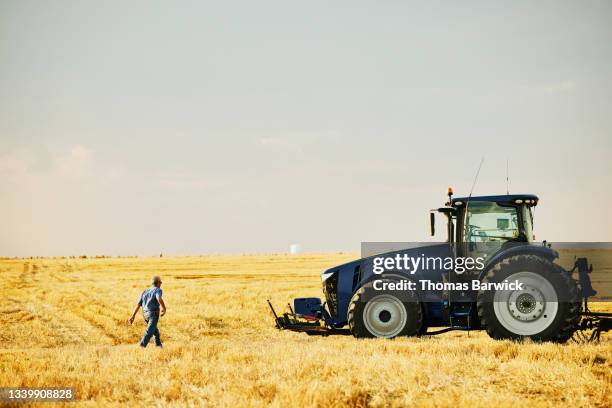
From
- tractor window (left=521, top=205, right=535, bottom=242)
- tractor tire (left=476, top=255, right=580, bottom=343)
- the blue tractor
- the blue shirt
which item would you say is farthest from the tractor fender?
the blue shirt

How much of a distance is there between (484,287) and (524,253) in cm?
105

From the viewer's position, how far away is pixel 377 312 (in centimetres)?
1319

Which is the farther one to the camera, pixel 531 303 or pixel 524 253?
pixel 524 253

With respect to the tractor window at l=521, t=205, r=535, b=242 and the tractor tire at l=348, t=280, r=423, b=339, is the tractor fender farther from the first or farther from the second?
the tractor tire at l=348, t=280, r=423, b=339

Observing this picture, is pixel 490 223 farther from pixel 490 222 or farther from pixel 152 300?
pixel 152 300

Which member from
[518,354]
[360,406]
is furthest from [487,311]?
[360,406]

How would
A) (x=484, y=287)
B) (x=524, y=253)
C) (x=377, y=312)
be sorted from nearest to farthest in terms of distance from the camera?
(x=484, y=287)
(x=524, y=253)
(x=377, y=312)

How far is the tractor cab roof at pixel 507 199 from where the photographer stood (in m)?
12.9

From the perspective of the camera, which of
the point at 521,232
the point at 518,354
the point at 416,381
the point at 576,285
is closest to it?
the point at 416,381

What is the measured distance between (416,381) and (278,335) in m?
10.4

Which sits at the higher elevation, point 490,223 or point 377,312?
point 490,223

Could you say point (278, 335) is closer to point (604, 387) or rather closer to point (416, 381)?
point (416, 381)

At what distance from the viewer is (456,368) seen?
33.2 ft

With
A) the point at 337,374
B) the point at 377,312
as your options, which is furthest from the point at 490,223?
the point at 337,374
